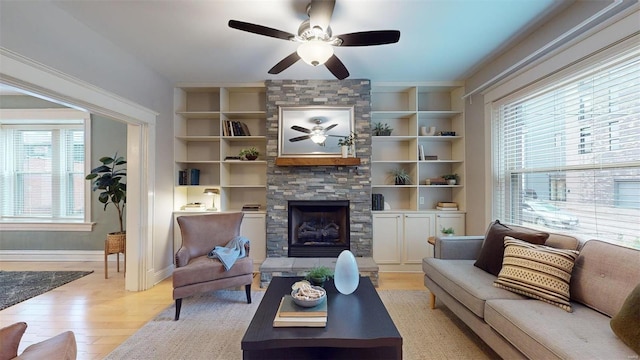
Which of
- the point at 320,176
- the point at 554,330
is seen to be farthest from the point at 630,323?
the point at 320,176

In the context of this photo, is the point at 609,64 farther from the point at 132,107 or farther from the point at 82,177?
the point at 82,177

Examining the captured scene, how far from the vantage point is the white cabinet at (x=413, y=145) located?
4039 mm

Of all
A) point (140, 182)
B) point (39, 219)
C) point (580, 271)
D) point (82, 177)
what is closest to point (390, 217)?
point (580, 271)

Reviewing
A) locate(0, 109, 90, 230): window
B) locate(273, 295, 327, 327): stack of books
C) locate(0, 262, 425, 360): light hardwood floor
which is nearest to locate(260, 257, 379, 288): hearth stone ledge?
locate(0, 262, 425, 360): light hardwood floor

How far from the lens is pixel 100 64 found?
8.67 feet

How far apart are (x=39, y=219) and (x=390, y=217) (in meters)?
5.68

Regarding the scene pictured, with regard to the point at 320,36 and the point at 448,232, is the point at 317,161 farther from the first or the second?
the point at 448,232

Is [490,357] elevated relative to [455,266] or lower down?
lower down

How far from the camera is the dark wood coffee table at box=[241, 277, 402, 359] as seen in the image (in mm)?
1431

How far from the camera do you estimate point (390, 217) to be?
12.4ft

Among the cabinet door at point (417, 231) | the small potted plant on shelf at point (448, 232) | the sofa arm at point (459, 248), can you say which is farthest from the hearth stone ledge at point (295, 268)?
the small potted plant on shelf at point (448, 232)

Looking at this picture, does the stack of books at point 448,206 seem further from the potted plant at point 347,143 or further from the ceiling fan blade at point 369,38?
the ceiling fan blade at point 369,38

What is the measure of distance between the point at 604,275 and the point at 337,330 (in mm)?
1687

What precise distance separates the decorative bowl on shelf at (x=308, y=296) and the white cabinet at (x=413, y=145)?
8.23ft
